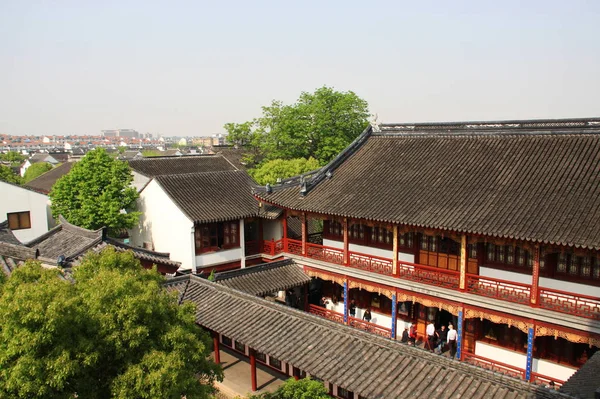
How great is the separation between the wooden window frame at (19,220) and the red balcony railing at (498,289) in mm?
28794

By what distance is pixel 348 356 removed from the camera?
38.8ft

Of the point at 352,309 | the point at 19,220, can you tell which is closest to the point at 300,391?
the point at 352,309

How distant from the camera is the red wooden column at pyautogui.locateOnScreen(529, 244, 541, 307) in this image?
45.8 ft

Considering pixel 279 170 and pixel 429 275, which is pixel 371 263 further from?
pixel 279 170

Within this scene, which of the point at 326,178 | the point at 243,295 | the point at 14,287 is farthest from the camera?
the point at 326,178

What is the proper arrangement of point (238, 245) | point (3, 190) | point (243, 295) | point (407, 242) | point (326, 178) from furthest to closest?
point (3, 190) < point (238, 245) < point (326, 178) < point (407, 242) < point (243, 295)

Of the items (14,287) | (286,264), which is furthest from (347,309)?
(14,287)

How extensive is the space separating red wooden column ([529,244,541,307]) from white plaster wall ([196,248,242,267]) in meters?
13.8

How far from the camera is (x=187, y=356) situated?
8.16m

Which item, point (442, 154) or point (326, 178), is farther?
point (326, 178)

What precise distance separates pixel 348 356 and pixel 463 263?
587cm

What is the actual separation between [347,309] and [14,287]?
13781 millimetres

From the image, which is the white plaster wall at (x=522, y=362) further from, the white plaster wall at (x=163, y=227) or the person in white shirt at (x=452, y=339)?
the white plaster wall at (x=163, y=227)

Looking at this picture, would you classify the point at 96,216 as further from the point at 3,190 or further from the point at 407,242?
the point at 407,242
